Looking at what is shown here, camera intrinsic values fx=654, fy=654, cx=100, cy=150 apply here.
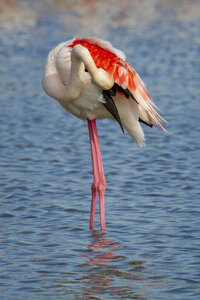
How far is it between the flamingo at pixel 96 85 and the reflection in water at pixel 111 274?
60 centimetres

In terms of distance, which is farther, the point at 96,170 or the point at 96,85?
the point at 96,170

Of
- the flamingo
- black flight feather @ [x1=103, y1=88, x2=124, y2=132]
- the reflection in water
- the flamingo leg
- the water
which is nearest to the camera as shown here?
the reflection in water

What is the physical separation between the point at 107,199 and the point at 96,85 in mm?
1772

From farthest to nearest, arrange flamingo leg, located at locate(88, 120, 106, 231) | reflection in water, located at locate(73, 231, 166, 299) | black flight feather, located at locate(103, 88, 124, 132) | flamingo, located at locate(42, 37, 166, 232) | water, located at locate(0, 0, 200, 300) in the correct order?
1. flamingo leg, located at locate(88, 120, 106, 231)
2. black flight feather, located at locate(103, 88, 124, 132)
3. flamingo, located at locate(42, 37, 166, 232)
4. water, located at locate(0, 0, 200, 300)
5. reflection in water, located at locate(73, 231, 166, 299)

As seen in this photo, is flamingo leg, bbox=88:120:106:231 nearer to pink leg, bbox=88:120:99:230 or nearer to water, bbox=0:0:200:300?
pink leg, bbox=88:120:99:230

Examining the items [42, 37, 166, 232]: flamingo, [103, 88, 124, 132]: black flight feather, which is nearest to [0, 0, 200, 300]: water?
[42, 37, 166, 232]: flamingo

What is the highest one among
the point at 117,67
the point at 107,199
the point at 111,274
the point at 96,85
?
the point at 117,67

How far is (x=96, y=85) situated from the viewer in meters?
6.06

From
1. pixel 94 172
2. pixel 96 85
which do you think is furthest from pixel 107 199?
pixel 96 85

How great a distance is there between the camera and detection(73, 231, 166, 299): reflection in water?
5.02 metres

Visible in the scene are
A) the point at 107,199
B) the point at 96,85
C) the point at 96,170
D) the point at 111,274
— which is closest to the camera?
the point at 111,274

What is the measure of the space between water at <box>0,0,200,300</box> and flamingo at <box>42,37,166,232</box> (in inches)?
21.5

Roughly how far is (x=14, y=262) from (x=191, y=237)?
67.1 inches

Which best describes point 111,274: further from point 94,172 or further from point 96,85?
point 96,85
